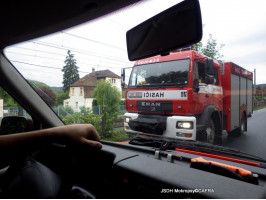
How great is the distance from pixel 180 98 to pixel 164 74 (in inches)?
31.9

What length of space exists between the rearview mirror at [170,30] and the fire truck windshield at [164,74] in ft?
11.3

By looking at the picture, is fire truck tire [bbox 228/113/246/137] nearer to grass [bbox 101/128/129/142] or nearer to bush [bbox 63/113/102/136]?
grass [bbox 101/128/129/142]

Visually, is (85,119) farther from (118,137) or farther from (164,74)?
(164,74)

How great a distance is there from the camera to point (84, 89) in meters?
4.63

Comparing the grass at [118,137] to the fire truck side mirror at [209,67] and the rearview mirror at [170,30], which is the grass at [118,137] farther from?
the fire truck side mirror at [209,67]

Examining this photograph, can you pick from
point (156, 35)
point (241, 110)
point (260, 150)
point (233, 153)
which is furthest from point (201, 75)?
point (156, 35)

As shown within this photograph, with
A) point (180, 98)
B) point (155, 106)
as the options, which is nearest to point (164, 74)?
point (180, 98)


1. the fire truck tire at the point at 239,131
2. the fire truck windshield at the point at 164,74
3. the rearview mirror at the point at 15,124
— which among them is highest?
the fire truck windshield at the point at 164,74

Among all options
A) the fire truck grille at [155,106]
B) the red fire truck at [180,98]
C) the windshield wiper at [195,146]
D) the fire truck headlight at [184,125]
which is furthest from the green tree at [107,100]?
the windshield wiper at [195,146]

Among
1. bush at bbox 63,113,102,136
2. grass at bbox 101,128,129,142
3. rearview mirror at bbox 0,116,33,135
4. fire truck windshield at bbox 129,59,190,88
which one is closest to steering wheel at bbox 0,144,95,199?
rearview mirror at bbox 0,116,33,135

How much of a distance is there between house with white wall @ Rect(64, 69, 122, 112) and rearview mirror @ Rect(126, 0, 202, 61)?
100 inches

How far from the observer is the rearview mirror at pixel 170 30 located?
4.30ft

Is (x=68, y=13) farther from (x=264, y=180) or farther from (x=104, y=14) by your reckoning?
(x=264, y=180)

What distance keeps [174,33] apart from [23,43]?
2.01 meters
